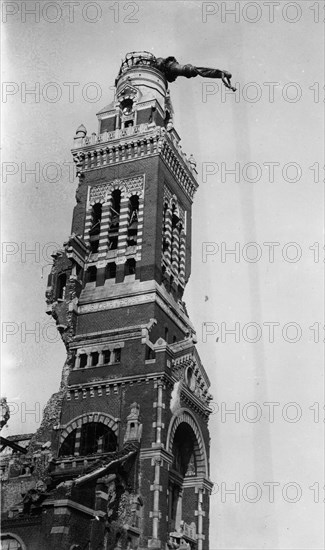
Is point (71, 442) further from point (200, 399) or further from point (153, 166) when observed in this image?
point (153, 166)

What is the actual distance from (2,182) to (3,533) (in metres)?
16.4

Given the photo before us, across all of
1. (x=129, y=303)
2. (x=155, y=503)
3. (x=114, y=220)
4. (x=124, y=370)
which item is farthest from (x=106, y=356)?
(x=114, y=220)

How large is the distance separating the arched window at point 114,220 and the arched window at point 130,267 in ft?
6.52

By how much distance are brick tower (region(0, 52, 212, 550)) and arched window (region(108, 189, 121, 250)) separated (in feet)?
0.24

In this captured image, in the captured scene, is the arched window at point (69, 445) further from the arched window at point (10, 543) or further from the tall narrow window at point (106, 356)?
the arched window at point (10, 543)

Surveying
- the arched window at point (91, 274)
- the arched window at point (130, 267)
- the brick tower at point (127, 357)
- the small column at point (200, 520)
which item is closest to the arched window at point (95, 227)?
the brick tower at point (127, 357)

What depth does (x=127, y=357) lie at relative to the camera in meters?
43.6

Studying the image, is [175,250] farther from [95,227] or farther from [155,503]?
[155,503]

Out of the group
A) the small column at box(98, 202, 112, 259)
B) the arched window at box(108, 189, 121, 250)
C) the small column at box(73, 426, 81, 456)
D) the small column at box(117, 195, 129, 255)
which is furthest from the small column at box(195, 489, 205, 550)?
the arched window at box(108, 189, 121, 250)

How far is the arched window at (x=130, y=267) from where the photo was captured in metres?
48.2

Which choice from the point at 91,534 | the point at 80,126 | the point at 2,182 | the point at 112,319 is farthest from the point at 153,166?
the point at 91,534

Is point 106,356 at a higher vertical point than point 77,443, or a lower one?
higher

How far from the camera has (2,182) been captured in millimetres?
37938

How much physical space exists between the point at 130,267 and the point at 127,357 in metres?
7.01
